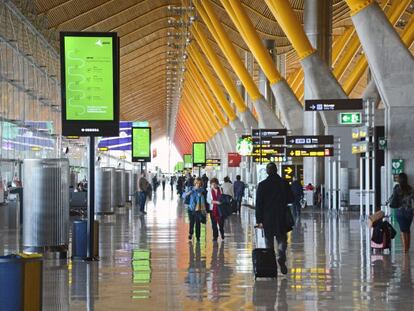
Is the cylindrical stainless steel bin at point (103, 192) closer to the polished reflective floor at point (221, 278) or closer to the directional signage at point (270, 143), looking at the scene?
the directional signage at point (270, 143)

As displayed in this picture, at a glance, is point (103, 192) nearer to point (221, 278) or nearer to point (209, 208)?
point (209, 208)

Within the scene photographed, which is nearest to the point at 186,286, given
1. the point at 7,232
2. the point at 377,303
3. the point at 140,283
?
the point at 140,283

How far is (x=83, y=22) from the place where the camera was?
4994cm

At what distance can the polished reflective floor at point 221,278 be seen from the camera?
10.5 m

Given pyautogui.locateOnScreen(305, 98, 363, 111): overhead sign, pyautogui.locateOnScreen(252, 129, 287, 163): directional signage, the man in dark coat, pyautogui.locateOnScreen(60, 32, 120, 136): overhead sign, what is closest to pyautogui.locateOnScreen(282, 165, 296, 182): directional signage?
pyautogui.locateOnScreen(252, 129, 287, 163): directional signage

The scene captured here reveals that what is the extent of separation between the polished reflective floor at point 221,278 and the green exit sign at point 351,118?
8.65 m

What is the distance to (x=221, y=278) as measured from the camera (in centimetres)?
1309

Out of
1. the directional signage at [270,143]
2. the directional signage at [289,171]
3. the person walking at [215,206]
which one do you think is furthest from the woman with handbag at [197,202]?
the directional signage at [289,171]

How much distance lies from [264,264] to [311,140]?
2374cm

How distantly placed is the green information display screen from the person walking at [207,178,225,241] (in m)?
5.10

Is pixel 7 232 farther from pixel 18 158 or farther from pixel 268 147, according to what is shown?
pixel 268 147

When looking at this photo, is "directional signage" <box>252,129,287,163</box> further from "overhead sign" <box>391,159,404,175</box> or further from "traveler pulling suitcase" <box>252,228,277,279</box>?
"traveler pulling suitcase" <box>252,228,277,279</box>

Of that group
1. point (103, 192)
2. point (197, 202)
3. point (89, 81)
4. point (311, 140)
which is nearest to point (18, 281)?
point (89, 81)

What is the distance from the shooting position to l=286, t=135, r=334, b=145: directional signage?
35.7m
